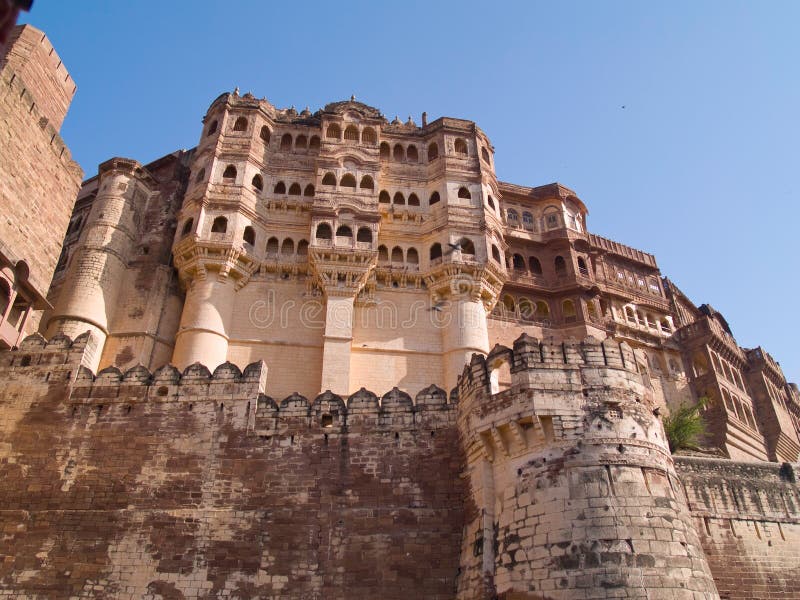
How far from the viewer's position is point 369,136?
31406mm

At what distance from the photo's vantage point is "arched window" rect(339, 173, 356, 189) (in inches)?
1161

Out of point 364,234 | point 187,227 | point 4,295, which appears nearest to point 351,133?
point 364,234

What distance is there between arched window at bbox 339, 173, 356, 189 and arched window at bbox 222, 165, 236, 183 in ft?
15.1

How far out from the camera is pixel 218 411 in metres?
14.9

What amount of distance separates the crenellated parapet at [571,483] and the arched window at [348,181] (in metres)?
17.2

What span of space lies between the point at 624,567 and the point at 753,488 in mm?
6762

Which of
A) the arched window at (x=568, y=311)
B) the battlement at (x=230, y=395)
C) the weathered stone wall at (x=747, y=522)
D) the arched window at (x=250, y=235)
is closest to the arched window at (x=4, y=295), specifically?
the battlement at (x=230, y=395)

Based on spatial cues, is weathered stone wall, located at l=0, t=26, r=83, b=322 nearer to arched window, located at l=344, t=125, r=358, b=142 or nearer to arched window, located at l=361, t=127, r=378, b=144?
arched window, located at l=344, t=125, r=358, b=142

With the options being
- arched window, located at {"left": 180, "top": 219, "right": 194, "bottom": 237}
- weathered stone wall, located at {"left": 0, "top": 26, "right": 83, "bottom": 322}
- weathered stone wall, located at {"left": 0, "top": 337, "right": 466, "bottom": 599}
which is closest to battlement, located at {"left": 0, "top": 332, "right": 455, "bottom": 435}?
weathered stone wall, located at {"left": 0, "top": 337, "right": 466, "bottom": 599}

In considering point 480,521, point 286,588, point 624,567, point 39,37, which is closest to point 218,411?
point 286,588

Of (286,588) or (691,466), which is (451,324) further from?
(286,588)

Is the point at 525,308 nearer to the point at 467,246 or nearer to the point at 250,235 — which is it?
the point at 467,246

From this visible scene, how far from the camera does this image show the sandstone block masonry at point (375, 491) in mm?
11461

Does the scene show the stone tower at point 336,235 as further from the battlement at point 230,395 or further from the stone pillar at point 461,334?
the battlement at point 230,395
